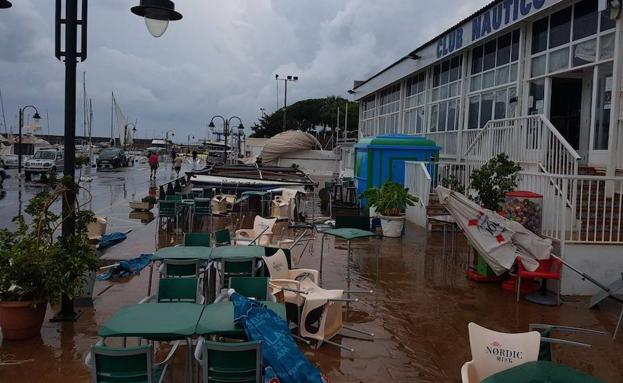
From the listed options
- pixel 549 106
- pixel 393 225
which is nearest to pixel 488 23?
pixel 549 106

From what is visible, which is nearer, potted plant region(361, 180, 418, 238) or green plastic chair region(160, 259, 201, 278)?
green plastic chair region(160, 259, 201, 278)

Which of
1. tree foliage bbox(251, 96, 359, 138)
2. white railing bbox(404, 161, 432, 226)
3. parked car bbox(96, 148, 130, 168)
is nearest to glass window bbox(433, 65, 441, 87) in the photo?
white railing bbox(404, 161, 432, 226)

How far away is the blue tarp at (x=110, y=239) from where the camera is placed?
12.0 m

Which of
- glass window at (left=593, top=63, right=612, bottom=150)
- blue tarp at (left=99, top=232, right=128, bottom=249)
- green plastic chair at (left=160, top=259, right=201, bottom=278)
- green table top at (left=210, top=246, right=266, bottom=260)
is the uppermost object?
glass window at (left=593, top=63, right=612, bottom=150)

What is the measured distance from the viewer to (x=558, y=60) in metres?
13.1

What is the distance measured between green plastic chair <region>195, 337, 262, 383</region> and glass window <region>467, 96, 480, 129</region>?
1510cm

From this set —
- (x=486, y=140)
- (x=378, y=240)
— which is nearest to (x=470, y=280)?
(x=378, y=240)

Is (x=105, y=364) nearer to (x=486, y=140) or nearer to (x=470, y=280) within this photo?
(x=470, y=280)

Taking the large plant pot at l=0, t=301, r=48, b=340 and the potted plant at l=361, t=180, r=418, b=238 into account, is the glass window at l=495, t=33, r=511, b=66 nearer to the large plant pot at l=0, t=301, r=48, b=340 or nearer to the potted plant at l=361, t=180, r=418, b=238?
the potted plant at l=361, t=180, r=418, b=238

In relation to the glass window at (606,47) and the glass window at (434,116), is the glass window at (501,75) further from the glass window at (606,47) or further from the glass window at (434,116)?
the glass window at (434,116)

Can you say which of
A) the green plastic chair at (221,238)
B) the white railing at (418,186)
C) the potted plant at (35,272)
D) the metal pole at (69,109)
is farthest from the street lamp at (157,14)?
the white railing at (418,186)

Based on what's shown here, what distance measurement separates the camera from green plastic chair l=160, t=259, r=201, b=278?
6523mm

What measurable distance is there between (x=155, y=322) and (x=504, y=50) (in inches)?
560

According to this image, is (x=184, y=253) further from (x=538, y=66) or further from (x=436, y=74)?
(x=436, y=74)
